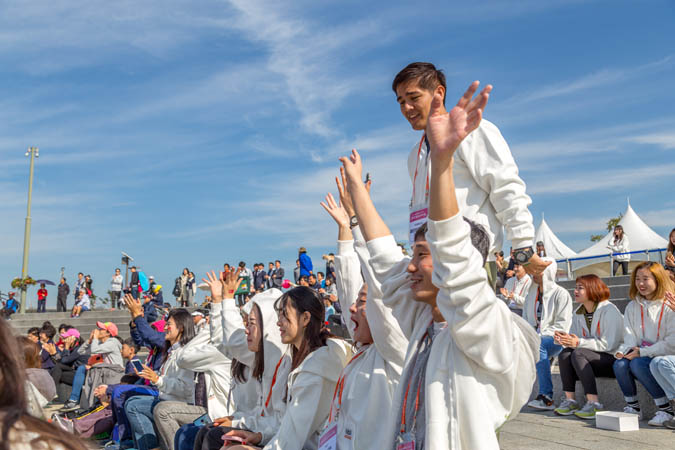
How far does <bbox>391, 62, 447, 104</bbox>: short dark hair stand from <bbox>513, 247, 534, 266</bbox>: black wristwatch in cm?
92

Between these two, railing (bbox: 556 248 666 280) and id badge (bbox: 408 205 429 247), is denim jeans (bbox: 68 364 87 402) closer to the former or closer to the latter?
id badge (bbox: 408 205 429 247)

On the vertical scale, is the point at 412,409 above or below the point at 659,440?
above

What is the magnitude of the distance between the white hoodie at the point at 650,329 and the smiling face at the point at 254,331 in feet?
12.4

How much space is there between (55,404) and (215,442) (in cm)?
904

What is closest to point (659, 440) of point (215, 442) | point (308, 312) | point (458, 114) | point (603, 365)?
point (603, 365)

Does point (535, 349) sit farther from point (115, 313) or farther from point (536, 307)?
point (115, 313)

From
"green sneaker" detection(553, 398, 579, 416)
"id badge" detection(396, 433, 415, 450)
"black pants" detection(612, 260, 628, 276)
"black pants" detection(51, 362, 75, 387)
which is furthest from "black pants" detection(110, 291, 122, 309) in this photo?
"id badge" detection(396, 433, 415, 450)

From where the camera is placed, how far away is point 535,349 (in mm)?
2148

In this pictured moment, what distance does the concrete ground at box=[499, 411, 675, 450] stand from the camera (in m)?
4.92

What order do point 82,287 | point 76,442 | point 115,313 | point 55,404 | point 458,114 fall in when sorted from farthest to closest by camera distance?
point 82,287
point 115,313
point 55,404
point 458,114
point 76,442

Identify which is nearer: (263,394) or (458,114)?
(458,114)

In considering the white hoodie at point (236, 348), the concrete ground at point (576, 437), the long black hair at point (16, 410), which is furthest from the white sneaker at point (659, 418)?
the long black hair at point (16, 410)

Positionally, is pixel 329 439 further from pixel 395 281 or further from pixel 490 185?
pixel 490 185

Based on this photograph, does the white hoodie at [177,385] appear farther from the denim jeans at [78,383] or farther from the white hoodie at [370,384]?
the denim jeans at [78,383]
